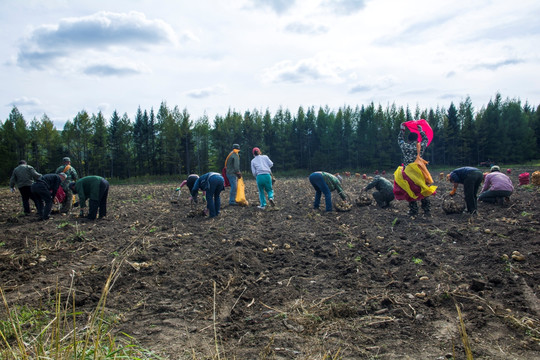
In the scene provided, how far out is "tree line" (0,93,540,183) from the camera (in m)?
37.9

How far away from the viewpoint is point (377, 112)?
1800 inches

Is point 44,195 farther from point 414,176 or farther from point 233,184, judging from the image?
point 414,176

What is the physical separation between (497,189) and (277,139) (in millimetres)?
36032

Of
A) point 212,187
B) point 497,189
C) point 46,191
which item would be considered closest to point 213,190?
point 212,187

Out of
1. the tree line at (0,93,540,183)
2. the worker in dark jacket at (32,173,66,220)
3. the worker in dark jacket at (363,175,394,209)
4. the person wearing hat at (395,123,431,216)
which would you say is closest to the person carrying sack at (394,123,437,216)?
the person wearing hat at (395,123,431,216)

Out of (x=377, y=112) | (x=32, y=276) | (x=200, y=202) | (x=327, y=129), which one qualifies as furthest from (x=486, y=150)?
(x=32, y=276)

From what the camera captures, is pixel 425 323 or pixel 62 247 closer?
pixel 425 323

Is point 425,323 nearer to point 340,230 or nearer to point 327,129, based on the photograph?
point 340,230

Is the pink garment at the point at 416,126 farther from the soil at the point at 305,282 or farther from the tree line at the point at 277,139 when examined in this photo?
the tree line at the point at 277,139

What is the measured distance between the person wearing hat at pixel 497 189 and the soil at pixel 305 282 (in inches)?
29.7

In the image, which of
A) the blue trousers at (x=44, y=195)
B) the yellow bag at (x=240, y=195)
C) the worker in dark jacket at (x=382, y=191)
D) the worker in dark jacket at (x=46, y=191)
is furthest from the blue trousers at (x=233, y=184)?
the blue trousers at (x=44, y=195)

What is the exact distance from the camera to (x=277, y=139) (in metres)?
44.8

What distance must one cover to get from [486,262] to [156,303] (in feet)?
14.5

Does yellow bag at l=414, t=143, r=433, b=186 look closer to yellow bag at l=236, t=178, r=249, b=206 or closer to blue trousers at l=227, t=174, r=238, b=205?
yellow bag at l=236, t=178, r=249, b=206
